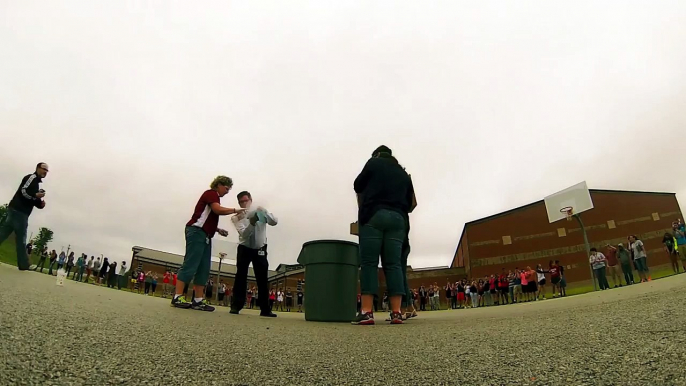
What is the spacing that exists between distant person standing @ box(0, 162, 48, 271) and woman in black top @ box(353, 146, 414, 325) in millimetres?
5982

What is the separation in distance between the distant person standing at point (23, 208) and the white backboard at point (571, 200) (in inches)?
983

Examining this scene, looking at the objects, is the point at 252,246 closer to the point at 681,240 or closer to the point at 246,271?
the point at 246,271

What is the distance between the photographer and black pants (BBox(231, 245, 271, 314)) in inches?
202

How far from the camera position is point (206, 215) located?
4824 millimetres

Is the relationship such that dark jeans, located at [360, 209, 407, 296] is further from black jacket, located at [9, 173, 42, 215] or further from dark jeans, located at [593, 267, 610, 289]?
dark jeans, located at [593, 267, 610, 289]

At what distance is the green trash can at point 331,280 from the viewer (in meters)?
4.55

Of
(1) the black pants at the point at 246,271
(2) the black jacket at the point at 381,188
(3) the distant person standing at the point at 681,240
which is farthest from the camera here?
(3) the distant person standing at the point at 681,240

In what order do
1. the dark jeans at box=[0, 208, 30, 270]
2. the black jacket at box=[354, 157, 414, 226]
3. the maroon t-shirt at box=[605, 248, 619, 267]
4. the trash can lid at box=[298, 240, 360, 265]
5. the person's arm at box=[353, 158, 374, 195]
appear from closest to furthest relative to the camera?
the black jacket at box=[354, 157, 414, 226]
the person's arm at box=[353, 158, 374, 195]
the trash can lid at box=[298, 240, 360, 265]
the dark jeans at box=[0, 208, 30, 270]
the maroon t-shirt at box=[605, 248, 619, 267]

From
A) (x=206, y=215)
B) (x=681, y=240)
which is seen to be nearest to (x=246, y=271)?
(x=206, y=215)

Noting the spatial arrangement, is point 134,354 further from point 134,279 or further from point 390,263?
point 134,279

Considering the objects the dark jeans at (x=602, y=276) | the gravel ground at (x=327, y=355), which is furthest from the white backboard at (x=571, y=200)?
the gravel ground at (x=327, y=355)

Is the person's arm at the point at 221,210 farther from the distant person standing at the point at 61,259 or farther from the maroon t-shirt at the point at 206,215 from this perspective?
the distant person standing at the point at 61,259

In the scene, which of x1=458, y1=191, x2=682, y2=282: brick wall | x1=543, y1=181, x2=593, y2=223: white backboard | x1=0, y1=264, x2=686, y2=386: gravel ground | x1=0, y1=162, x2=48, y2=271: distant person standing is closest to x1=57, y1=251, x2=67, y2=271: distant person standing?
x1=0, y1=162, x2=48, y2=271: distant person standing

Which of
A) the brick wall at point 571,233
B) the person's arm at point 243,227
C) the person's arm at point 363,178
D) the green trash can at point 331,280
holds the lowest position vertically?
the green trash can at point 331,280
